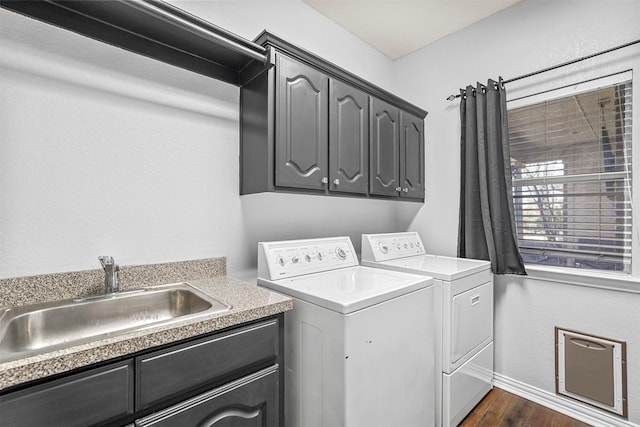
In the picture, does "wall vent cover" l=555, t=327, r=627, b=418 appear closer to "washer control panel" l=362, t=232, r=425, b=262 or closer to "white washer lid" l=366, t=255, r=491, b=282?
"white washer lid" l=366, t=255, r=491, b=282

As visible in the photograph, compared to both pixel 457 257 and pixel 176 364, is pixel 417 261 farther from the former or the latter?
pixel 176 364

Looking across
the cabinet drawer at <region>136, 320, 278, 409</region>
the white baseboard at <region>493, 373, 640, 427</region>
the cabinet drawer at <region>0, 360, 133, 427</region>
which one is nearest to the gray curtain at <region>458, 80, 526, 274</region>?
the white baseboard at <region>493, 373, 640, 427</region>

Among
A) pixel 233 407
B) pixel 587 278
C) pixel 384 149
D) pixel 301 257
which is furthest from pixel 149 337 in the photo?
pixel 587 278

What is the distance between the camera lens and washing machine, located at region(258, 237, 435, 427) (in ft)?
3.96

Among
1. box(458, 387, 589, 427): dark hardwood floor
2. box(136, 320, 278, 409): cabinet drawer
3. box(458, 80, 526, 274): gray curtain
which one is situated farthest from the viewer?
box(458, 80, 526, 274): gray curtain

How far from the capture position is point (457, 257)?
2357 millimetres

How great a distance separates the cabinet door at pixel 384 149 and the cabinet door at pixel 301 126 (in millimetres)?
469

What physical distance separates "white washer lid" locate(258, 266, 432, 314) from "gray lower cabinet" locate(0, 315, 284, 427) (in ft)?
0.69

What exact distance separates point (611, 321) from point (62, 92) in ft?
10.2

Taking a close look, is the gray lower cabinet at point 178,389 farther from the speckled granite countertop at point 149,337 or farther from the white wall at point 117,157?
the white wall at point 117,157

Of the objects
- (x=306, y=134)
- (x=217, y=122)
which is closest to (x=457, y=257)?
(x=306, y=134)

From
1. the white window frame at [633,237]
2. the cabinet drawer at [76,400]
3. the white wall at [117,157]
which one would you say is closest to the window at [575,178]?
the white window frame at [633,237]

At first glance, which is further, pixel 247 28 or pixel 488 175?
pixel 488 175

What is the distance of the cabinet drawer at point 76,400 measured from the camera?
2.29 feet
